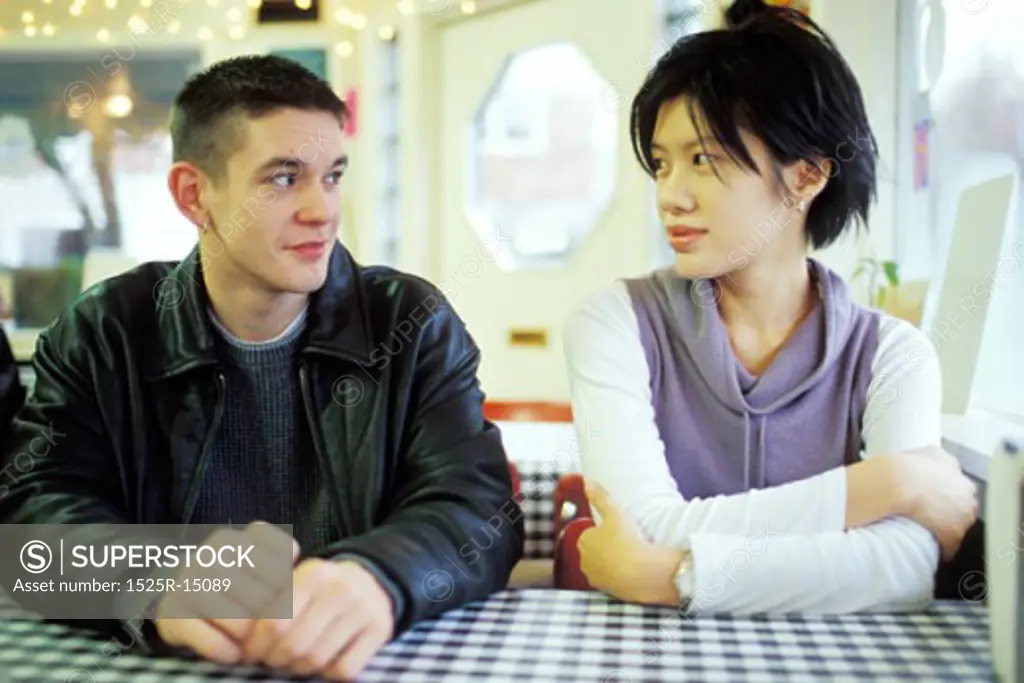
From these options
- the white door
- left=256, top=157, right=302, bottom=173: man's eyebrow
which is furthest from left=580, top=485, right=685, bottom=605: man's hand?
the white door

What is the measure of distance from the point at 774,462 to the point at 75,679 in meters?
0.45

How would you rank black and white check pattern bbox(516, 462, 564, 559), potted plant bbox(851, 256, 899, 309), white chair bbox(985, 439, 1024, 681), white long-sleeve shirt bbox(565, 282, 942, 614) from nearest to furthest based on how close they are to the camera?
1. white chair bbox(985, 439, 1024, 681)
2. white long-sleeve shirt bbox(565, 282, 942, 614)
3. black and white check pattern bbox(516, 462, 564, 559)
4. potted plant bbox(851, 256, 899, 309)

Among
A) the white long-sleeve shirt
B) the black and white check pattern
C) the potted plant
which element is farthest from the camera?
the potted plant

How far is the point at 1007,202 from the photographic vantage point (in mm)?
871

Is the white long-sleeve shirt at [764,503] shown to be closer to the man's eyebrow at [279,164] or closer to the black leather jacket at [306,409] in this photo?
the black leather jacket at [306,409]

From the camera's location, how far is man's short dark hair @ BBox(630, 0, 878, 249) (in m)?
0.64

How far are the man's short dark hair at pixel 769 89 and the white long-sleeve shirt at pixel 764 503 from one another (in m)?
0.14

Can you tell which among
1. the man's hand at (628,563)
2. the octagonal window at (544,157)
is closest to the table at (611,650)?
the man's hand at (628,563)

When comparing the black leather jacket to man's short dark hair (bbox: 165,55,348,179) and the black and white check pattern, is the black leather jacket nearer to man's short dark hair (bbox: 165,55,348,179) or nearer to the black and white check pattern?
man's short dark hair (bbox: 165,55,348,179)

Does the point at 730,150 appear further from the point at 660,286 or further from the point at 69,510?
the point at 69,510

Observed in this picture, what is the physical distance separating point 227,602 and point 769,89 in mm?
468

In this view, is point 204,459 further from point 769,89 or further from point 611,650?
point 769,89

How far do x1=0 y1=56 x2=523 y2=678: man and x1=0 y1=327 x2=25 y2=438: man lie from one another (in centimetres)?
4

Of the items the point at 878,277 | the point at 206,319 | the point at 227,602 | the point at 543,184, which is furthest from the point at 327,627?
the point at 543,184
